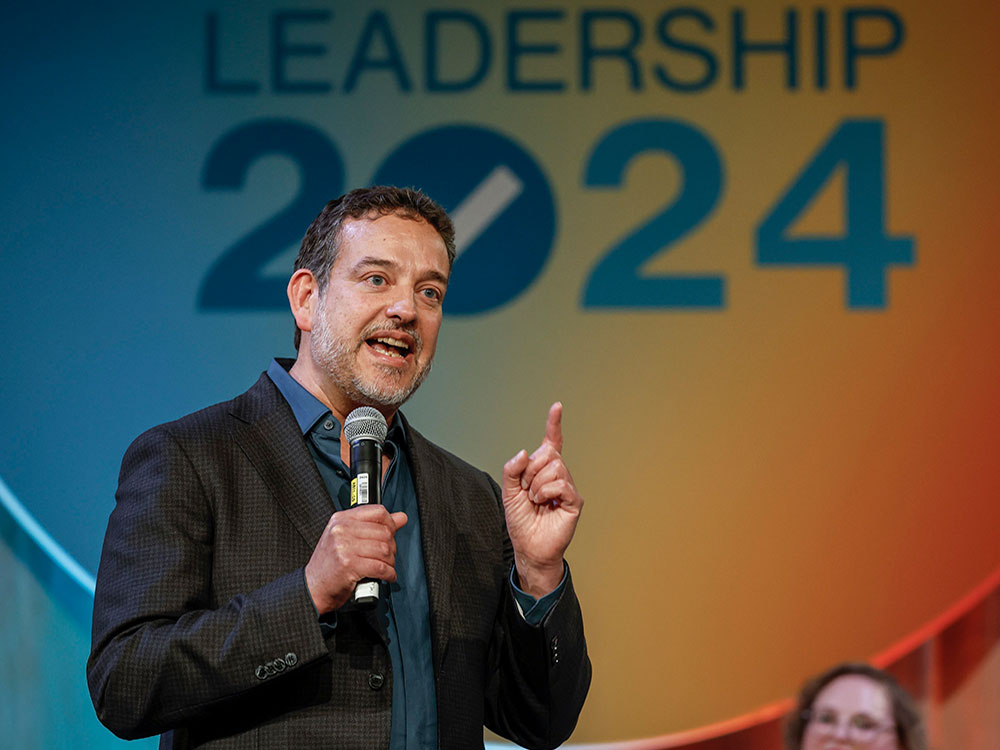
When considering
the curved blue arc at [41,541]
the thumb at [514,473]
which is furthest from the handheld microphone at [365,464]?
the curved blue arc at [41,541]

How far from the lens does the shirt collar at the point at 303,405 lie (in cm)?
204

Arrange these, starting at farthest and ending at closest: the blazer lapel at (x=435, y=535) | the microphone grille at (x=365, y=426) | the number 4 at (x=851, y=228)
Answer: the number 4 at (x=851, y=228) → the blazer lapel at (x=435, y=535) → the microphone grille at (x=365, y=426)

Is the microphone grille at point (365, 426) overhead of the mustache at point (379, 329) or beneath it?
beneath

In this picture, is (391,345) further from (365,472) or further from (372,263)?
(365,472)

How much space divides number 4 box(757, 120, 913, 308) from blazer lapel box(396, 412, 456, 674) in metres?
1.94

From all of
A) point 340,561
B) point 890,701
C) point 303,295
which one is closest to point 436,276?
point 303,295

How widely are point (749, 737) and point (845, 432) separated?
0.99 m

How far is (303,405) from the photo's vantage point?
2.06 metres

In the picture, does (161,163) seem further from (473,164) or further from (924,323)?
(924,323)

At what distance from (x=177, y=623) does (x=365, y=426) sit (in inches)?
15.7

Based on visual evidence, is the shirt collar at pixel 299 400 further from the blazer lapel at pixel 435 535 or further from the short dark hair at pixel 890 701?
the short dark hair at pixel 890 701

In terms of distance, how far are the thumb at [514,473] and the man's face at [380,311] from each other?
9.8 inches

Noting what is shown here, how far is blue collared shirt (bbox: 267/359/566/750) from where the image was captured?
185 centimetres

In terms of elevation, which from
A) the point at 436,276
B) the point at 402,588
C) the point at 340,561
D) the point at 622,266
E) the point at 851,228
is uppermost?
the point at 851,228
